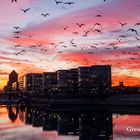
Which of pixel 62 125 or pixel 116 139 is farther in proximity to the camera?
pixel 62 125

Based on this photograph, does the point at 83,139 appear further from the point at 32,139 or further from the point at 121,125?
the point at 121,125

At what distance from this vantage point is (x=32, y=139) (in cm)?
9131

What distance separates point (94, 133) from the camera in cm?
9844

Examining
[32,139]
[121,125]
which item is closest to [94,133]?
[32,139]

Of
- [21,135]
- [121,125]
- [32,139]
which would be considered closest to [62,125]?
[121,125]

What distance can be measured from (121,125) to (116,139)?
108ft

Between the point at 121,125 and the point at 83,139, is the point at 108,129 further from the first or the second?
the point at 83,139

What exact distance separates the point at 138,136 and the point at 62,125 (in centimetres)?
3598

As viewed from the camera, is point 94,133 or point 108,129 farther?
point 108,129

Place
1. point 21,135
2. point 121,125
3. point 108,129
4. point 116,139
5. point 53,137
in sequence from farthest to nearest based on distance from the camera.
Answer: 1. point 121,125
2. point 108,129
3. point 21,135
4. point 53,137
5. point 116,139

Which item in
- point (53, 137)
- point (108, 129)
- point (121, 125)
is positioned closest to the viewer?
point (53, 137)

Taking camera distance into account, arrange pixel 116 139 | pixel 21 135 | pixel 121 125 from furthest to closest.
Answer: pixel 121 125 → pixel 21 135 → pixel 116 139

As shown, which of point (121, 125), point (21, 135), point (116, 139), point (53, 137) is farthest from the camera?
point (121, 125)

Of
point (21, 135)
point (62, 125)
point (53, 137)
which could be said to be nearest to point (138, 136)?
point (53, 137)
